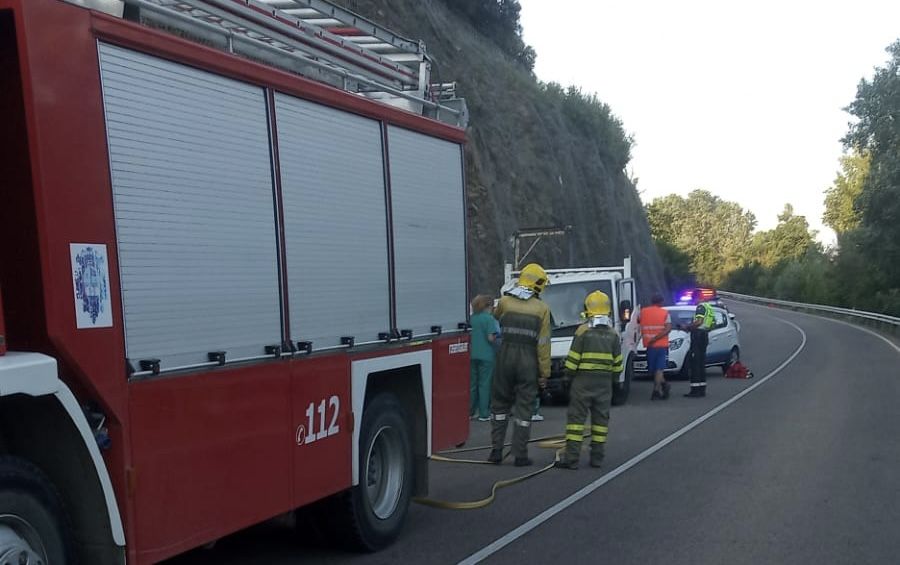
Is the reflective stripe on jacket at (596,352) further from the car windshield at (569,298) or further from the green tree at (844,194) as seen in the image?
the green tree at (844,194)

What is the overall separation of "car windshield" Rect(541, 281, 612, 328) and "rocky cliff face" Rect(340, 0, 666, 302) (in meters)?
6.91

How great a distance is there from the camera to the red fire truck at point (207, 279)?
166 inches

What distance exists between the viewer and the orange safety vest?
1808 cm

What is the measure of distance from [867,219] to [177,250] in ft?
138

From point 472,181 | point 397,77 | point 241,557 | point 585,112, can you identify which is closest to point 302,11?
point 397,77

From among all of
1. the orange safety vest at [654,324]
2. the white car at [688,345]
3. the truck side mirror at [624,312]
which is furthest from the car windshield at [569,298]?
the white car at [688,345]

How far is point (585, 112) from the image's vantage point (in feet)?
166

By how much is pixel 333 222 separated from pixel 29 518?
287 cm

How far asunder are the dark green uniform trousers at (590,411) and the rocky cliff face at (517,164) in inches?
553

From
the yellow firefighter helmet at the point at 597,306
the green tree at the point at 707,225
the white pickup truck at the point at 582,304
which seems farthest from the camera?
the green tree at the point at 707,225

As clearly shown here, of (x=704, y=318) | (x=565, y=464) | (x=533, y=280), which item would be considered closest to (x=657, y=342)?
(x=704, y=318)

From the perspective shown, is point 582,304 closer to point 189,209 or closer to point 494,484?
point 494,484

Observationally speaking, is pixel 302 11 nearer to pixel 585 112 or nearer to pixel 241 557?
pixel 241 557

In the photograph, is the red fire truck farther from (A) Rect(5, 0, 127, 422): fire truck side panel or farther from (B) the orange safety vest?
(B) the orange safety vest
